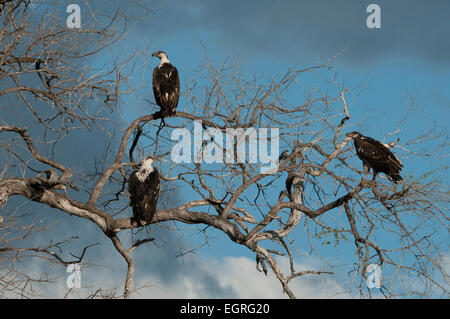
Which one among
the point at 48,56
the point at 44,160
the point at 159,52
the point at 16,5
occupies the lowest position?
the point at 44,160

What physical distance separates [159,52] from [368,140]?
4280 millimetres

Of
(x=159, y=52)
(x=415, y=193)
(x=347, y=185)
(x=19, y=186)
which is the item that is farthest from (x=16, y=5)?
(x=415, y=193)

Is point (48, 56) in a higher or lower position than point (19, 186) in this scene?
higher

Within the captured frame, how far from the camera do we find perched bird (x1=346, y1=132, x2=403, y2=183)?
7297 mm

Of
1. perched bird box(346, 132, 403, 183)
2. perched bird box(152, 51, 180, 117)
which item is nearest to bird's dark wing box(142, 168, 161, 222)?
perched bird box(152, 51, 180, 117)

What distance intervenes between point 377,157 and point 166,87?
10.9 feet

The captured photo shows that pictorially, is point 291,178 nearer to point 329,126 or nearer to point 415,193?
point 329,126

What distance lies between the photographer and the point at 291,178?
7758 millimetres

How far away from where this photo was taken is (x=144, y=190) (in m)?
7.14

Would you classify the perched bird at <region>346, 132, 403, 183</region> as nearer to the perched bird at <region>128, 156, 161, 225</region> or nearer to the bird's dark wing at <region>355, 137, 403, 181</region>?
the bird's dark wing at <region>355, 137, 403, 181</region>

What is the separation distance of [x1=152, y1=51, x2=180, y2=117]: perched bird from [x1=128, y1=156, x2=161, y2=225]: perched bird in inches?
35.8

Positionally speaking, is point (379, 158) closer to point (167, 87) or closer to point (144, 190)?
point (144, 190)

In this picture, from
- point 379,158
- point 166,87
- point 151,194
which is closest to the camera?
point 151,194

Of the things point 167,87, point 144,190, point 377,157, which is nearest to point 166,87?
point 167,87
